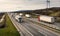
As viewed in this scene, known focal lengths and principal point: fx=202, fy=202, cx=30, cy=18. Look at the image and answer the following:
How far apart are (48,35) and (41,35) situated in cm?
157

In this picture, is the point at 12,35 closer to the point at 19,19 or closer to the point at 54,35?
the point at 54,35

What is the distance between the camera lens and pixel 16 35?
43.2 meters

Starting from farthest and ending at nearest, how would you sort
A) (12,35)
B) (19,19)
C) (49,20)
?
(19,19)
(49,20)
(12,35)

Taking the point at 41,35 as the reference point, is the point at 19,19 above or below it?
below

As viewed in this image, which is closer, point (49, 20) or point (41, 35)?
point (41, 35)

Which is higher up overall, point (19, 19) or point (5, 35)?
point (5, 35)

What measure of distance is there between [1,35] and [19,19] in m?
48.6

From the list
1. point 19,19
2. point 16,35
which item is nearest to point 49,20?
point 19,19

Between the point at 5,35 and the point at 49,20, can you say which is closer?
the point at 5,35

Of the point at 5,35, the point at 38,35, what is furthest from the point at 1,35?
the point at 38,35

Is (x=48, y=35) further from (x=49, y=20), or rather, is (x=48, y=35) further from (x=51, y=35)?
(x=49, y=20)

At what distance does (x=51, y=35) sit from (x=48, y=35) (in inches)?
25.9

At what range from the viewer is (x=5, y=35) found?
142 feet

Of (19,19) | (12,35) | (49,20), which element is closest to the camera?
(12,35)
